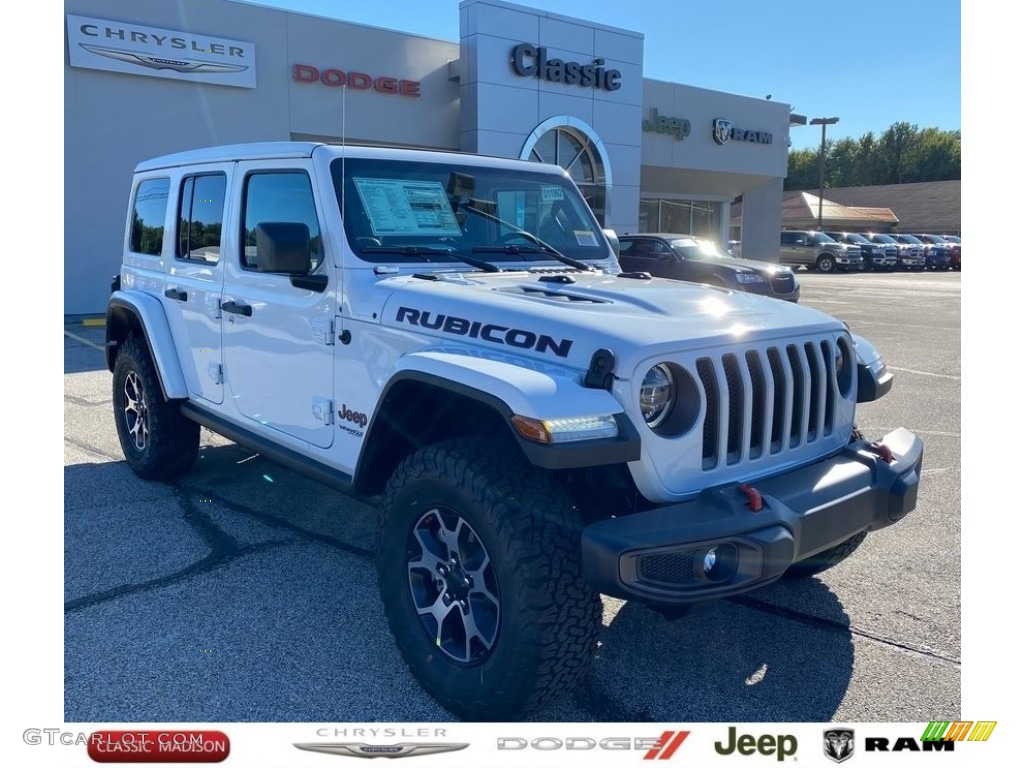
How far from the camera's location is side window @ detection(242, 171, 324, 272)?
3.65 metres

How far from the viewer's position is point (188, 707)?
2.87m

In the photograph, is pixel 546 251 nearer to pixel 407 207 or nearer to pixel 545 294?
pixel 407 207

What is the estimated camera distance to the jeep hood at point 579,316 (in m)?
2.70

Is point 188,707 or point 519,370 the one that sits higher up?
point 519,370

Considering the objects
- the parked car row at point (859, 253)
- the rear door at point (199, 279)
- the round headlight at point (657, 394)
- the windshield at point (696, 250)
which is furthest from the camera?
the parked car row at point (859, 253)

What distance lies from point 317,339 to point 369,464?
0.71 metres

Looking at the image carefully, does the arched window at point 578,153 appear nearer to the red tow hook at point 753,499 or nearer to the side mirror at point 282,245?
the side mirror at point 282,245

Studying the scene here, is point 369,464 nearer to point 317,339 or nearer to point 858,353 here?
point 317,339

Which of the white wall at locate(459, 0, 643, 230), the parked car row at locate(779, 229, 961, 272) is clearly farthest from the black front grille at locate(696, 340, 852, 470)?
the parked car row at locate(779, 229, 961, 272)

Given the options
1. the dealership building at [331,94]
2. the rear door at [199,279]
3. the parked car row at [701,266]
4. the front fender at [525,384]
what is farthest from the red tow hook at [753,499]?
the parked car row at [701,266]

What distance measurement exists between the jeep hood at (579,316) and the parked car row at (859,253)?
1228 inches

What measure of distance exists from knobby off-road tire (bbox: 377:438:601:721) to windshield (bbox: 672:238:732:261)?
44.1ft

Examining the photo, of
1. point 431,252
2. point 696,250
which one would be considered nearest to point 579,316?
point 431,252

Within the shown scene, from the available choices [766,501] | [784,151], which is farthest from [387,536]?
[784,151]
